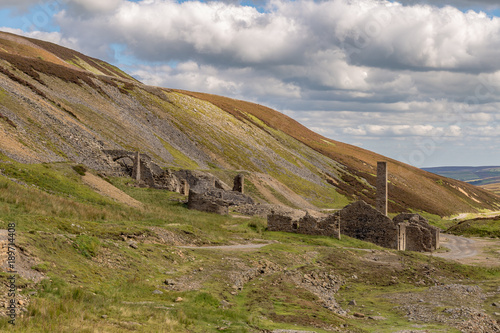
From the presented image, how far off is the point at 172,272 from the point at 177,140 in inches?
3015

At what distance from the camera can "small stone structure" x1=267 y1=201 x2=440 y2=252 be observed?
42.1 m

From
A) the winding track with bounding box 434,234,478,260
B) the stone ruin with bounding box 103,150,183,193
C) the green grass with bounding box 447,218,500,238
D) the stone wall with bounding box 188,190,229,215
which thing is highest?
the stone ruin with bounding box 103,150,183,193

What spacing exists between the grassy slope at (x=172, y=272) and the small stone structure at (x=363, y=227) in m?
1.67

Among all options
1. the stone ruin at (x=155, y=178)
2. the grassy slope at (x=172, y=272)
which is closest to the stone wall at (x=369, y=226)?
the grassy slope at (x=172, y=272)

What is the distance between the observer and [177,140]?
9756 cm

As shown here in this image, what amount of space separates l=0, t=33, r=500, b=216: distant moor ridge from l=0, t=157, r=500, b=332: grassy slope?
15.7 meters

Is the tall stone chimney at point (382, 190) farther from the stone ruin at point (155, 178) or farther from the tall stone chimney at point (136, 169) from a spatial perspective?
the tall stone chimney at point (136, 169)

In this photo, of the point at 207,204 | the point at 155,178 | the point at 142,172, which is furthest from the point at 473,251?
the point at 142,172

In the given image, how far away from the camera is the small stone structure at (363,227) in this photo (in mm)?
42094

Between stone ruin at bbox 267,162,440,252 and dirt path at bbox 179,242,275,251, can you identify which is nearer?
dirt path at bbox 179,242,275,251

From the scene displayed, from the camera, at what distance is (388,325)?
19875 mm

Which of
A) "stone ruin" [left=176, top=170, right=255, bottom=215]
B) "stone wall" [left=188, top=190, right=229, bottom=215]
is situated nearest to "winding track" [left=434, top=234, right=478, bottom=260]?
"stone wall" [left=188, top=190, right=229, bottom=215]

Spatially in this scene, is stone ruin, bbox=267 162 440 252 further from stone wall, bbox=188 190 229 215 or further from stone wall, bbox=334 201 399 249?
stone wall, bbox=188 190 229 215

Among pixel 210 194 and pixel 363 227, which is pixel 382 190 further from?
pixel 210 194
